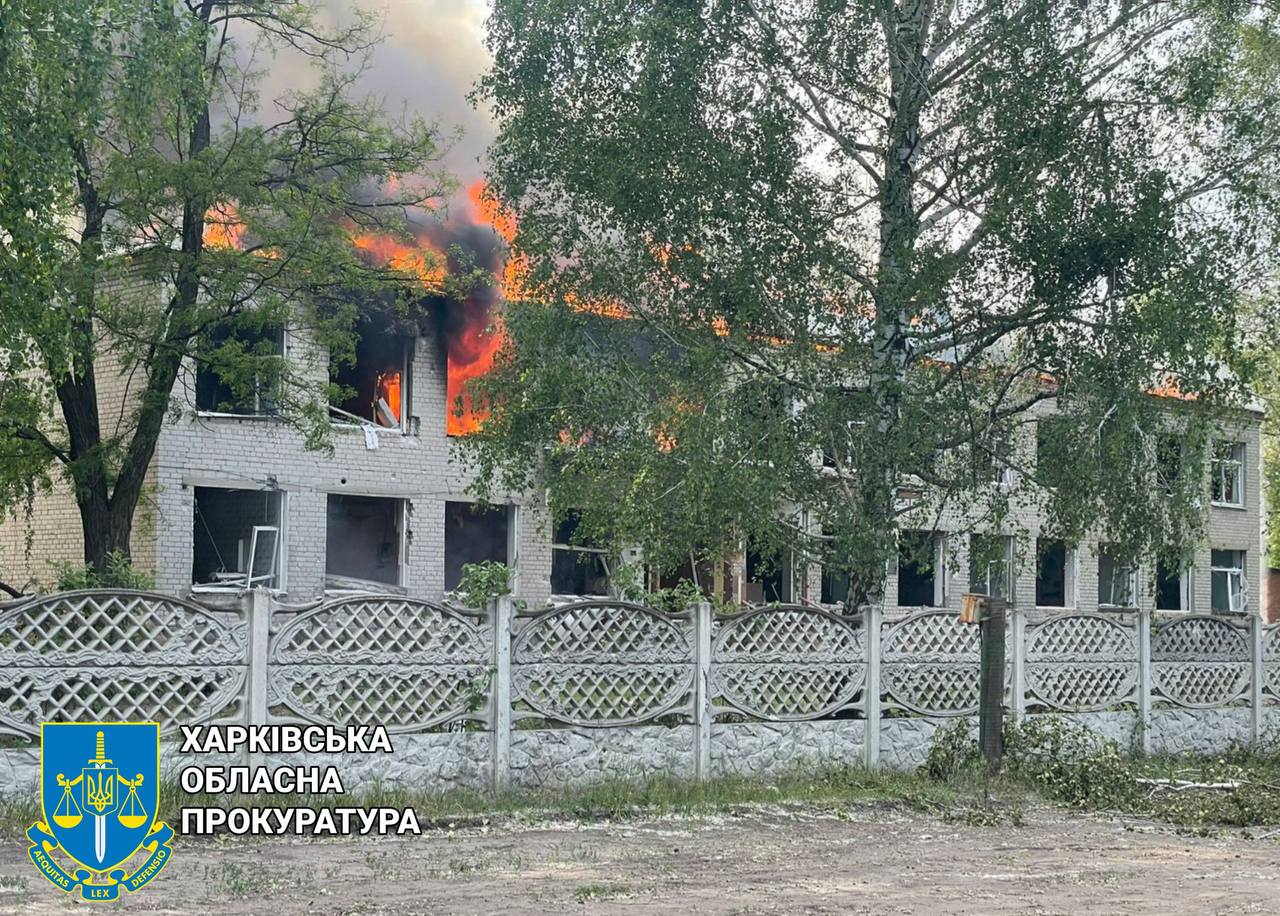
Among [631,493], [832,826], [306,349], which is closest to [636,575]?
[631,493]

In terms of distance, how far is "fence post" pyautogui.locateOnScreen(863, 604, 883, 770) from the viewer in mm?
15406

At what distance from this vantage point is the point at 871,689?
50.8 ft

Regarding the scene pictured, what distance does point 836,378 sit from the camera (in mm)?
17953

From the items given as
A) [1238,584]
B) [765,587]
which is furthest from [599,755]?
[1238,584]

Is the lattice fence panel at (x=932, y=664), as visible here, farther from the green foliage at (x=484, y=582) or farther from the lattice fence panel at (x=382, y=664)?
the lattice fence panel at (x=382, y=664)

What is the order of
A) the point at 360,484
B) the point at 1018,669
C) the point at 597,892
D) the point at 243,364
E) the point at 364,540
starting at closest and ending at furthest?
the point at 597,892
the point at 1018,669
the point at 243,364
the point at 360,484
the point at 364,540

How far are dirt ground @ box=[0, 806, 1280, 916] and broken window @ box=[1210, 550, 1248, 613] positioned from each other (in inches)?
1223

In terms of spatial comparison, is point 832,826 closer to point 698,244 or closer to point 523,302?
point 698,244

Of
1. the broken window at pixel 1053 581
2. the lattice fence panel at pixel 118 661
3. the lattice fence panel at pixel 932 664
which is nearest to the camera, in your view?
the lattice fence panel at pixel 118 661

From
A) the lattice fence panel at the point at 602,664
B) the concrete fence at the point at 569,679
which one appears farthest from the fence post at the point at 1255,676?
the lattice fence panel at the point at 602,664

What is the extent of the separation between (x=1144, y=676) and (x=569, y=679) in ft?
24.3

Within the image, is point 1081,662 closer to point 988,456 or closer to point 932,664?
point 932,664

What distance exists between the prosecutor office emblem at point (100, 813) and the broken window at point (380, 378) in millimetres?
17729

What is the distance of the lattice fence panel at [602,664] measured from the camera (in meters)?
13.4
